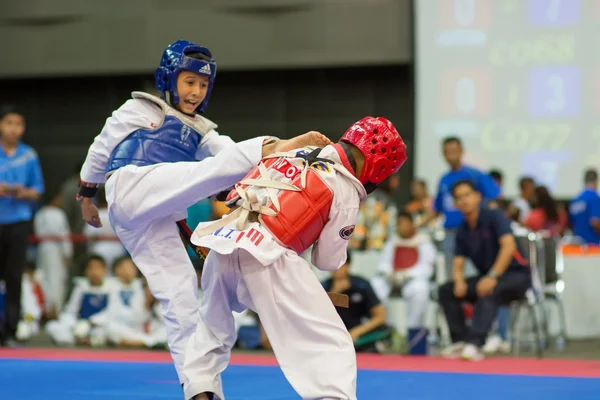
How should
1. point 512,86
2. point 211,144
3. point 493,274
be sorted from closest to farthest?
point 211,144, point 493,274, point 512,86

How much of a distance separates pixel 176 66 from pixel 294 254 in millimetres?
→ 1278

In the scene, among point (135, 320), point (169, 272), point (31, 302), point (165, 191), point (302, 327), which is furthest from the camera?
point (31, 302)

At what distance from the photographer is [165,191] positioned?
353 cm

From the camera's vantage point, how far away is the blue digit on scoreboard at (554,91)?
10.3m

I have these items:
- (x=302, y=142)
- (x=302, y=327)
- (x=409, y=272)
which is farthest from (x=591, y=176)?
(x=302, y=327)

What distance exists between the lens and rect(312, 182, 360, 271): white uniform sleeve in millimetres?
3051

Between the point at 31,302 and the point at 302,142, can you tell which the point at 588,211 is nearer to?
the point at 31,302

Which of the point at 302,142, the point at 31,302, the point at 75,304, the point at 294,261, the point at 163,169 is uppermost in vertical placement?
the point at 302,142

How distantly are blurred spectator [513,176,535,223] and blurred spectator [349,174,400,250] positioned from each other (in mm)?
1304

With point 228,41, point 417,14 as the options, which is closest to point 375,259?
point 417,14

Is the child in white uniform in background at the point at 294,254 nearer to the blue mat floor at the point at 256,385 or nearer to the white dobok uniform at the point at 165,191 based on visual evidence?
the white dobok uniform at the point at 165,191

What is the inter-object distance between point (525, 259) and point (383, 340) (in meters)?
1.26

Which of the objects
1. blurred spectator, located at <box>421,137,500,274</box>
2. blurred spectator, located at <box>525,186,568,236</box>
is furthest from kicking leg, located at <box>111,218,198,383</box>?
blurred spectator, located at <box>525,186,568,236</box>

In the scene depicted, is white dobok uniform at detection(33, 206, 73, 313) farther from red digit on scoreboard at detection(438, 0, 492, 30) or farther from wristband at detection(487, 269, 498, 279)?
red digit on scoreboard at detection(438, 0, 492, 30)
